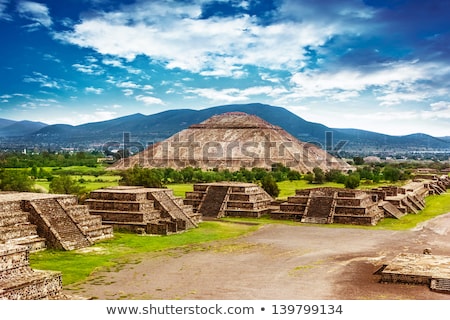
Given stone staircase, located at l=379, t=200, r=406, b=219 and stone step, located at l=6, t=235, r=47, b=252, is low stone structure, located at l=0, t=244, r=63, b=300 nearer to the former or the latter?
stone step, located at l=6, t=235, r=47, b=252

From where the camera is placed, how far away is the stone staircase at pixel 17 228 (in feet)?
86.2

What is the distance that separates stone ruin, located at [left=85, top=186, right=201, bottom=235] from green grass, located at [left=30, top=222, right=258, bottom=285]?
0.92 metres

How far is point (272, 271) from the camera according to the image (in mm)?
22453

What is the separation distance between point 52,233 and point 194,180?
1962 inches

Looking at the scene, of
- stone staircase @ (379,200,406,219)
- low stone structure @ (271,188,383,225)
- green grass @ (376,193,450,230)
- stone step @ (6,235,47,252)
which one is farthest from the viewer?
stone staircase @ (379,200,406,219)

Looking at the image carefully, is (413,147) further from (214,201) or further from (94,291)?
(94,291)

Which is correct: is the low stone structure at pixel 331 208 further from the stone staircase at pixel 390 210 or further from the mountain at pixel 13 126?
the mountain at pixel 13 126

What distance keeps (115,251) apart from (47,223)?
13.5ft

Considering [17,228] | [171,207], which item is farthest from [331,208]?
[17,228]

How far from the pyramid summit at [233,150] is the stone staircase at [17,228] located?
76212mm

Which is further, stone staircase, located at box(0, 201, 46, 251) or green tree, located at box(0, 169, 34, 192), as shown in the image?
green tree, located at box(0, 169, 34, 192)

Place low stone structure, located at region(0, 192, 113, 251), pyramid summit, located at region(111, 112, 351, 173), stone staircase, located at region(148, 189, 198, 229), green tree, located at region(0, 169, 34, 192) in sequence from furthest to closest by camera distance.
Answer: pyramid summit, located at region(111, 112, 351, 173) < green tree, located at region(0, 169, 34, 192) < stone staircase, located at region(148, 189, 198, 229) < low stone structure, located at region(0, 192, 113, 251)

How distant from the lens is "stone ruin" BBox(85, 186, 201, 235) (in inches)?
1357

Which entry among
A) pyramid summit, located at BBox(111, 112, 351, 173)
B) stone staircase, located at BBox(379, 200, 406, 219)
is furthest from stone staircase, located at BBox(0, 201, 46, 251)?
pyramid summit, located at BBox(111, 112, 351, 173)
